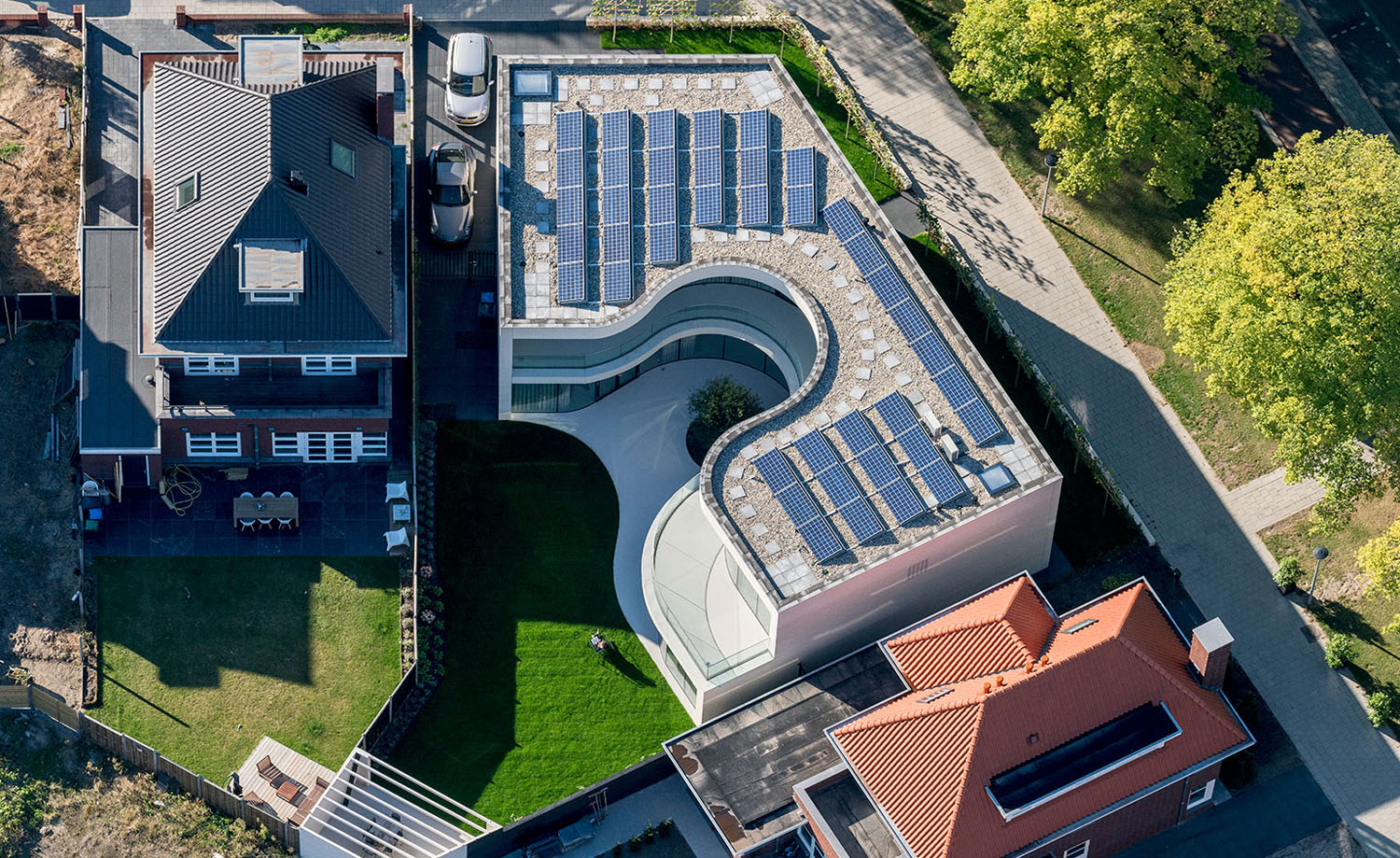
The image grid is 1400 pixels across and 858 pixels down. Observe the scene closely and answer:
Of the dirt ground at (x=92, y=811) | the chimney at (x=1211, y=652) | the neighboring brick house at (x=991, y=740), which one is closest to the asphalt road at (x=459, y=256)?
the neighboring brick house at (x=991, y=740)

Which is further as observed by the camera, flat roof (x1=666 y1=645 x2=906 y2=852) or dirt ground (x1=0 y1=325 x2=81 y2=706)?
dirt ground (x1=0 y1=325 x2=81 y2=706)

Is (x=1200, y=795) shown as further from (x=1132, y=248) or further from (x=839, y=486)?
(x=1132, y=248)

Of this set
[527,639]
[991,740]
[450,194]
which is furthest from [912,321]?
[450,194]

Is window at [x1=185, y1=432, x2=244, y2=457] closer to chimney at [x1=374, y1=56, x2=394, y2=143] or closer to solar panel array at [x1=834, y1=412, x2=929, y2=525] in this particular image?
chimney at [x1=374, y1=56, x2=394, y2=143]

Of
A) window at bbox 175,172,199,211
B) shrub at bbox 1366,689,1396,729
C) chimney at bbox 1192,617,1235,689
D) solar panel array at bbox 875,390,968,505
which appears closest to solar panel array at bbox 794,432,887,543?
solar panel array at bbox 875,390,968,505

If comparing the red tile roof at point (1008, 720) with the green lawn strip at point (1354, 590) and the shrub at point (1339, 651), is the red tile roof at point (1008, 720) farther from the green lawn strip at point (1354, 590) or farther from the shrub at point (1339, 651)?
the green lawn strip at point (1354, 590)

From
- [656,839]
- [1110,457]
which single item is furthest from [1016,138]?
[656,839]
